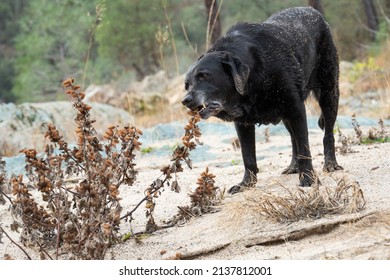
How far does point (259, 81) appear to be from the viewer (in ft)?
18.0

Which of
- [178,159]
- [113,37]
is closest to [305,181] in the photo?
[178,159]

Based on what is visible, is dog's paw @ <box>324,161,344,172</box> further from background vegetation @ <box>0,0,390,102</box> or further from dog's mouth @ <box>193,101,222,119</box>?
background vegetation @ <box>0,0,390,102</box>

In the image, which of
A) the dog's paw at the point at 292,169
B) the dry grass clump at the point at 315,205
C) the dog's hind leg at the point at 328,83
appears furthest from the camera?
the dog's hind leg at the point at 328,83

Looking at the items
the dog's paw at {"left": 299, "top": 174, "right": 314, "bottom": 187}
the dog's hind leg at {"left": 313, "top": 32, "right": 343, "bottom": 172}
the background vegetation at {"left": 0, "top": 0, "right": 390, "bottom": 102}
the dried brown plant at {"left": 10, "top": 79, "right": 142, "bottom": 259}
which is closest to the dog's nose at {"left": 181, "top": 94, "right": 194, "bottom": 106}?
the dried brown plant at {"left": 10, "top": 79, "right": 142, "bottom": 259}

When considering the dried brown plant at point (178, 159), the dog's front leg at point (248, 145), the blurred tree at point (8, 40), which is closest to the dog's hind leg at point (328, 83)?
the dog's front leg at point (248, 145)

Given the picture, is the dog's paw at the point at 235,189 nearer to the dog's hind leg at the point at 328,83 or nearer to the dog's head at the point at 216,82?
the dog's head at the point at 216,82

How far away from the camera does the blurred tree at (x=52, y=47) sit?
123 feet

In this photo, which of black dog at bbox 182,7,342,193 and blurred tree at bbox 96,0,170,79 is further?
blurred tree at bbox 96,0,170,79

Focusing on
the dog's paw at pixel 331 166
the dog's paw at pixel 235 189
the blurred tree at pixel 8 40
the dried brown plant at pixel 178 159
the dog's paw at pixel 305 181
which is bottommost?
the blurred tree at pixel 8 40

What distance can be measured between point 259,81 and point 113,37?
98.6 ft

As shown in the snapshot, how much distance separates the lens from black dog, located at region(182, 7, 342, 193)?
531 cm

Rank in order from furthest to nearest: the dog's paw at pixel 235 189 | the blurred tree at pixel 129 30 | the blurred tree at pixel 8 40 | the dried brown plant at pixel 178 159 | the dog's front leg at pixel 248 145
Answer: the blurred tree at pixel 8 40 → the blurred tree at pixel 129 30 → the dog's front leg at pixel 248 145 → the dog's paw at pixel 235 189 → the dried brown plant at pixel 178 159

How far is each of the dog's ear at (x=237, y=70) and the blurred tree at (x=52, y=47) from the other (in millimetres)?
31525

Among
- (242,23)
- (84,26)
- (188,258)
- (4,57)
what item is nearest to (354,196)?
(188,258)
